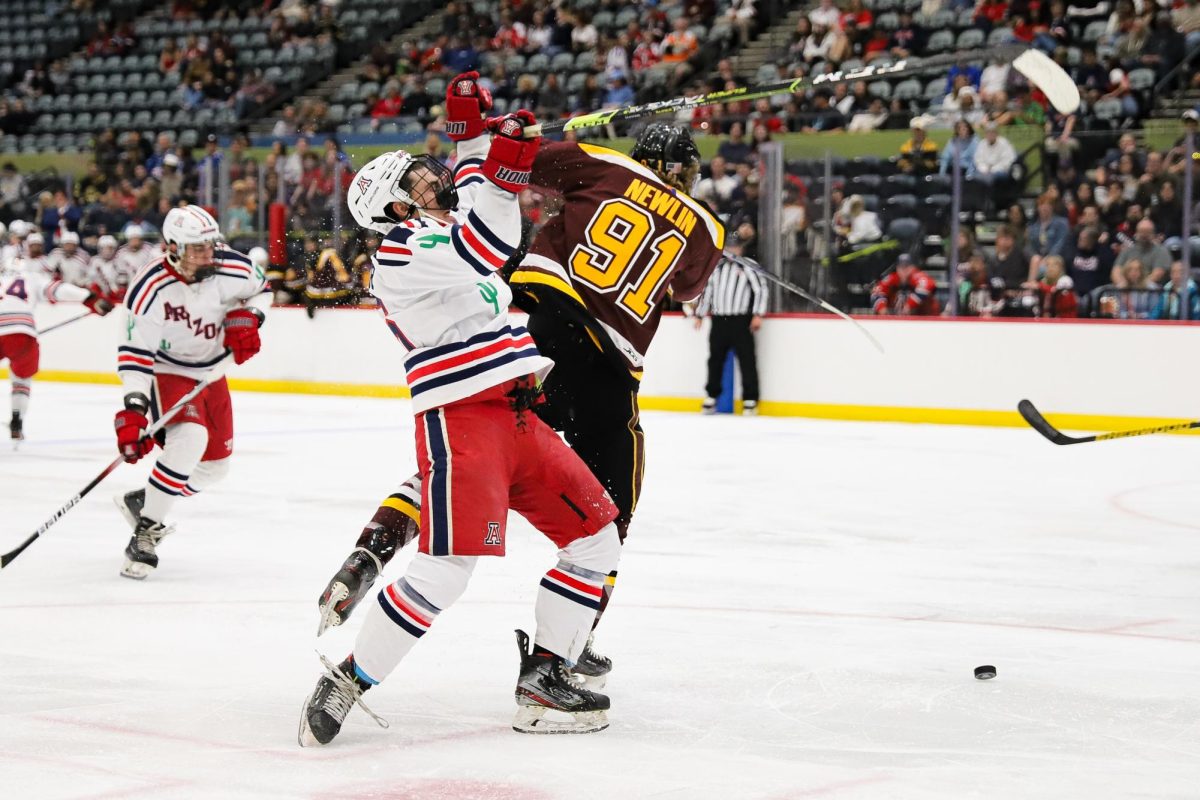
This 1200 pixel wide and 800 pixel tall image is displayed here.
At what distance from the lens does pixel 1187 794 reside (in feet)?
9.57

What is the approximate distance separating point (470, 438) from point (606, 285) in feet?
2.51

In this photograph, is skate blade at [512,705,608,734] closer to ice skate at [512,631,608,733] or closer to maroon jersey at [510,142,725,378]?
ice skate at [512,631,608,733]

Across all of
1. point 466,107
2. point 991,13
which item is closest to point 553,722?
point 466,107

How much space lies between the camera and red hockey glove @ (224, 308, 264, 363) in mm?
5574

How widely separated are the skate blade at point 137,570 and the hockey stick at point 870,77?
77.9 inches

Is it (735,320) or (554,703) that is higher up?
(554,703)

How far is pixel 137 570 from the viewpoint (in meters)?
5.29

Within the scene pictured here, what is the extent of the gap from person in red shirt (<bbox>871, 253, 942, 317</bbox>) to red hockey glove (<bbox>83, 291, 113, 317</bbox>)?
525 centimetres

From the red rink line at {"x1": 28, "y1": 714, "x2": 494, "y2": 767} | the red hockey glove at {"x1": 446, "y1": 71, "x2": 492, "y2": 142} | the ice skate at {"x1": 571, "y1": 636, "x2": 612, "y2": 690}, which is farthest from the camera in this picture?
the ice skate at {"x1": 571, "y1": 636, "x2": 612, "y2": 690}

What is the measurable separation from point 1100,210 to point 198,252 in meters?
6.95

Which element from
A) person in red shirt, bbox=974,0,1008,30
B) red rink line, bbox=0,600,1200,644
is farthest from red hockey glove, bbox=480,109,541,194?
person in red shirt, bbox=974,0,1008,30

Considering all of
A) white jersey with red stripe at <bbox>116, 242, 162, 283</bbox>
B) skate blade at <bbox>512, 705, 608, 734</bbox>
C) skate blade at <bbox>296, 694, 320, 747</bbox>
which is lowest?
white jersey with red stripe at <bbox>116, 242, 162, 283</bbox>

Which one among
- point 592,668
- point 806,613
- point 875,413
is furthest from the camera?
point 875,413

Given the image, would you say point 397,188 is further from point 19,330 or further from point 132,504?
point 19,330
